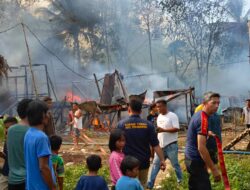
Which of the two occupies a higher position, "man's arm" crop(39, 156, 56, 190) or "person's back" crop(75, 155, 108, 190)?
"man's arm" crop(39, 156, 56, 190)

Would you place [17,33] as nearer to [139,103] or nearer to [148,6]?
[148,6]

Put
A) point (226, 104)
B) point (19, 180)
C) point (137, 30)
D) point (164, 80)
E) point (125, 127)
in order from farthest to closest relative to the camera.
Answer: point (137, 30) < point (164, 80) < point (226, 104) < point (125, 127) < point (19, 180)

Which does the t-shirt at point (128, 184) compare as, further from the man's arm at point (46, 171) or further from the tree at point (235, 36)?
the tree at point (235, 36)

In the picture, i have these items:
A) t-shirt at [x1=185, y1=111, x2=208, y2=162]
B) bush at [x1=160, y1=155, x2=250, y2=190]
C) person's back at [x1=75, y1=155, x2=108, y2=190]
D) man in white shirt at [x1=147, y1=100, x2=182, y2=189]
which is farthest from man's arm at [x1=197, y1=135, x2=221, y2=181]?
man in white shirt at [x1=147, y1=100, x2=182, y2=189]

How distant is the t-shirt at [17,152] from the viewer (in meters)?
4.66

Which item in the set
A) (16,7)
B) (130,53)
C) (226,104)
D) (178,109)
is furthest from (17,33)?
(178,109)

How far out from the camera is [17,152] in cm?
470

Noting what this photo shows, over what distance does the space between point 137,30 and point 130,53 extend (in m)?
2.72

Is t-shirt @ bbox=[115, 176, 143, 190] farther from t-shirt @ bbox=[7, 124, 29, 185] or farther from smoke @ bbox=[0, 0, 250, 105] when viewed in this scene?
smoke @ bbox=[0, 0, 250, 105]

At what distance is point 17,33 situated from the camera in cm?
4094

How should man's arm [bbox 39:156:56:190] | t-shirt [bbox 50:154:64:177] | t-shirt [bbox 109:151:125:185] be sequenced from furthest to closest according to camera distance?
1. t-shirt [bbox 50:154:64:177]
2. t-shirt [bbox 109:151:125:185]
3. man's arm [bbox 39:156:56:190]

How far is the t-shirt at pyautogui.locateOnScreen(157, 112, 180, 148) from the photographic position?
7.80 meters

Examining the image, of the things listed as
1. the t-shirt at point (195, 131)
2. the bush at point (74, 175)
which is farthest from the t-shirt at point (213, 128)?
the bush at point (74, 175)

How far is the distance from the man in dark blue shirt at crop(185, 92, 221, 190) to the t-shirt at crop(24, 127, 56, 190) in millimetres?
1906
